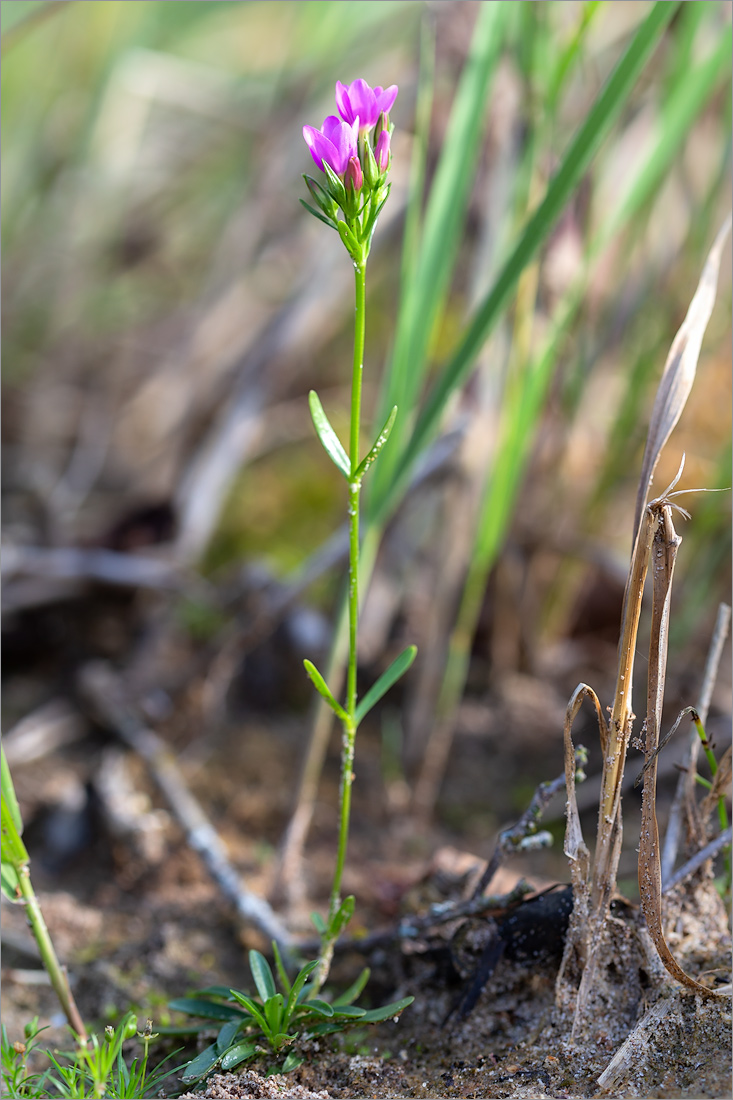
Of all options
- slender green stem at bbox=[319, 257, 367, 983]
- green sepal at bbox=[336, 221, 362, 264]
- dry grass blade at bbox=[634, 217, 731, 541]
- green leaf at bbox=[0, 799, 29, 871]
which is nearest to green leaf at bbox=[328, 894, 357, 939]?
slender green stem at bbox=[319, 257, 367, 983]

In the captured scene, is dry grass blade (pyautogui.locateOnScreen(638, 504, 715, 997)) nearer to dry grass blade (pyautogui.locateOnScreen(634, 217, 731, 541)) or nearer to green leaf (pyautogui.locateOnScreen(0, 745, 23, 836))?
dry grass blade (pyautogui.locateOnScreen(634, 217, 731, 541))

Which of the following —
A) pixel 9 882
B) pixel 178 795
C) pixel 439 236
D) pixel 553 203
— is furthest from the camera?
pixel 178 795

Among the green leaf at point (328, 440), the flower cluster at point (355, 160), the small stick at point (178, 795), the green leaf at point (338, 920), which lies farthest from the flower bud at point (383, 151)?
the small stick at point (178, 795)

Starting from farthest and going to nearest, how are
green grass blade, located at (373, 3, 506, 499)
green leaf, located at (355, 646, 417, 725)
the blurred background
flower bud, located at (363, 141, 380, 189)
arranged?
1. the blurred background
2. green grass blade, located at (373, 3, 506, 499)
3. green leaf, located at (355, 646, 417, 725)
4. flower bud, located at (363, 141, 380, 189)

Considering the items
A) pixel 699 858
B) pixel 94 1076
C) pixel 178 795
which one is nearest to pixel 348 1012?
pixel 94 1076

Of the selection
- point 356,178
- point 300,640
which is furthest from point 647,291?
point 356,178

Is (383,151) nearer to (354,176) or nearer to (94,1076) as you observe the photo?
(354,176)
